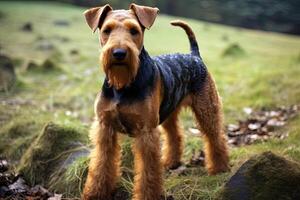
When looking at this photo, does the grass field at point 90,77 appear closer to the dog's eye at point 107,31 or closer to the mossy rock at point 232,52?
the mossy rock at point 232,52

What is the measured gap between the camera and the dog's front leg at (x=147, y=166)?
4.25 meters

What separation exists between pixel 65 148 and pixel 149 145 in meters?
1.50

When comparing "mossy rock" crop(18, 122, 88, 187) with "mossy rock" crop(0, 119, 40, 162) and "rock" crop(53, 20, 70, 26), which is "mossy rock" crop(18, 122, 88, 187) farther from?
"rock" crop(53, 20, 70, 26)

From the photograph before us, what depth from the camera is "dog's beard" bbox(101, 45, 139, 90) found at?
12.7ft

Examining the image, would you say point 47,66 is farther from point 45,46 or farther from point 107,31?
point 107,31

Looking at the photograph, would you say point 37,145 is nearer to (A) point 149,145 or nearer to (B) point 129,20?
(A) point 149,145

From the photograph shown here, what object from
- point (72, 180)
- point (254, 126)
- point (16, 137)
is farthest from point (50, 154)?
point (254, 126)

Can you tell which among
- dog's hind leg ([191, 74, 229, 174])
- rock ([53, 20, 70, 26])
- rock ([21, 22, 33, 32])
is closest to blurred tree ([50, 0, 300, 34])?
rock ([53, 20, 70, 26])

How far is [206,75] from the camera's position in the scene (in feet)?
17.7

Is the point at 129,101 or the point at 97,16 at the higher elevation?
the point at 97,16

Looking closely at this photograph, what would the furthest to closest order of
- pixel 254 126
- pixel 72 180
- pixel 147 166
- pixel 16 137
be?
pixel 254 126 → pixel 16 137 → pixel 72 180 → pixel 147 166

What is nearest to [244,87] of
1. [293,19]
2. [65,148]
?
[65,148]

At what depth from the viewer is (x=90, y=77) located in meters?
11.8

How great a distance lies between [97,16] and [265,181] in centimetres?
214
